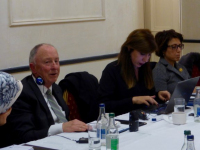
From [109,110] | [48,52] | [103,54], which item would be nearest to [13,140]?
[48,52]

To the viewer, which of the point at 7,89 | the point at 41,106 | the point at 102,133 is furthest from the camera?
the point at 41,106

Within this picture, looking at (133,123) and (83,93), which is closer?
(133,123)

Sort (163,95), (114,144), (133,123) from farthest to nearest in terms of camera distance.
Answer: (163,95), (133,123), (114,144)

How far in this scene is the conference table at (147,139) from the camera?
2352mm

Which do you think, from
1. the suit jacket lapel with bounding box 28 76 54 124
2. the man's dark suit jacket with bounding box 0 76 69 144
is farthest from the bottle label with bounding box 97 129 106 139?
the suit jacket lapel with bounding box 28 76 54 124

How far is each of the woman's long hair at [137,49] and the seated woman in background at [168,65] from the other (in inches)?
9.0

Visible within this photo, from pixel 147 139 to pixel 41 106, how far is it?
799 millimetres

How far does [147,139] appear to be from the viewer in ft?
8.18

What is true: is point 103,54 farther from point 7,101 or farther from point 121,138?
point 7,101

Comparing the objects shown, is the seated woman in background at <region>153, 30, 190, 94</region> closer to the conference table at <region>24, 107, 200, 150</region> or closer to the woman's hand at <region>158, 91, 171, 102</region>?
the woman's hand at <region>158, 91, 171, 102</region>

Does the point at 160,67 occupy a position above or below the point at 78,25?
below

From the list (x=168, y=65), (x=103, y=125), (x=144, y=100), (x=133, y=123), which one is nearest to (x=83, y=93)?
(x=144, y=100)

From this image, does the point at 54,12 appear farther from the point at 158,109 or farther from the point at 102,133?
the point at 102,133

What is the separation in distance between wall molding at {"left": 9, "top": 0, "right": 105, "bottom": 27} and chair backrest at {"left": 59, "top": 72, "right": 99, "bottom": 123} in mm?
1120
